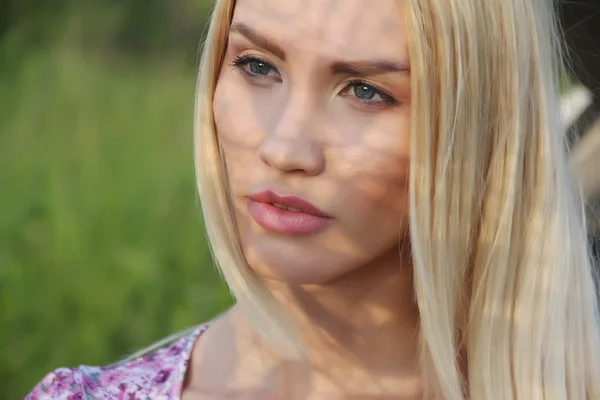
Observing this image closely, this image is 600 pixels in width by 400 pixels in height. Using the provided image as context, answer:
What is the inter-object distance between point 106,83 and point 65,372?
2474mm

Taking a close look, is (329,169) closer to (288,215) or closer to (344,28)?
(288,215)

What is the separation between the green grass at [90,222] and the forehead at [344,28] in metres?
1.87

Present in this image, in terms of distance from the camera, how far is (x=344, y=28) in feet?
5.10

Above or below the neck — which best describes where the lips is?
above

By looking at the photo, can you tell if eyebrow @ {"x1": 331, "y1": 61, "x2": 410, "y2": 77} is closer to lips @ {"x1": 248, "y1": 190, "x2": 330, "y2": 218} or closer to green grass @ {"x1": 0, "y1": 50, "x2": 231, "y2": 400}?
lips @ {"x1": 248, "y1": 190, "x2": 330, "y2": 218}

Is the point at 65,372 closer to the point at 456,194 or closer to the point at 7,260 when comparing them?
the point at 456,194

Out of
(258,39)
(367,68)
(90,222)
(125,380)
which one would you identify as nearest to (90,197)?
(90,222)

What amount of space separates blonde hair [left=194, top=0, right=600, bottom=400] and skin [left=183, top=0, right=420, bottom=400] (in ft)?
0.16

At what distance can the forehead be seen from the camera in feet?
5.10

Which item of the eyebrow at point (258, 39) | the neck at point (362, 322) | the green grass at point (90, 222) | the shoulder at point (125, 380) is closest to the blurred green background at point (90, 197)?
the green grass at point (90, 222)

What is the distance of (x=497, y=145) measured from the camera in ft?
5.64

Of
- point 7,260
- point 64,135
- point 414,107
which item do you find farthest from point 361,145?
point 64,135

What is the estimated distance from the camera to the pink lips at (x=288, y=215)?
160cm

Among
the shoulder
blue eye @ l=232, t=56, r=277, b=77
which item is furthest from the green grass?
blue eye @ l=232, t=56, r=277, b=77
